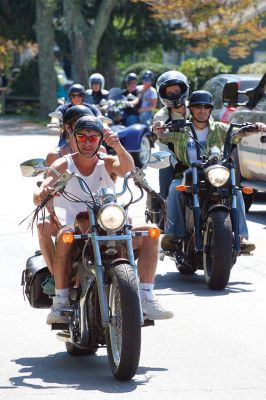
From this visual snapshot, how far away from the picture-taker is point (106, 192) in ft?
23.4

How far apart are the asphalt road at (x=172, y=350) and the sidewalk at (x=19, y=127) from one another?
71.3 ft

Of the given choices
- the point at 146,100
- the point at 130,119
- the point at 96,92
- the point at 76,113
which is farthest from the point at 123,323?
the point at 146,100

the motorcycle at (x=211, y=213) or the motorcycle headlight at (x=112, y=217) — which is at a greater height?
the motorcycle headlight at (x=112, y=217)

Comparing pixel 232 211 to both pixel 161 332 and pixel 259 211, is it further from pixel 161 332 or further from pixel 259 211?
pixel 259 211

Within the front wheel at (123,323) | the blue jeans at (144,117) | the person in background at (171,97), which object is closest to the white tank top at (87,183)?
the front wheel at (123,323)

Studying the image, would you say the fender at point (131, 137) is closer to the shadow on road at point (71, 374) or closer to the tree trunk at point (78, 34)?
the shadow on road at point (71, 374)

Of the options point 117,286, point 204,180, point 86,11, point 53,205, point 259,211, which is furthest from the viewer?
point 86,11

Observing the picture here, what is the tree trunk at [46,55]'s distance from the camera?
39.9m

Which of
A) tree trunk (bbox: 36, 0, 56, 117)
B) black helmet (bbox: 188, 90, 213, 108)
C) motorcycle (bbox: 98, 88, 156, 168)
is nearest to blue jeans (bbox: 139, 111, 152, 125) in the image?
motorcycle (bbox: 98, 88, 156, 168)

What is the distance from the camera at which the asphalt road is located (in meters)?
6.78

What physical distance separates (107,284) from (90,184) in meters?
0.89

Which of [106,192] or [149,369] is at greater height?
[106,192]

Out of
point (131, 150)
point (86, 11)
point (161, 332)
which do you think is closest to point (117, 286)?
point (161, 332)

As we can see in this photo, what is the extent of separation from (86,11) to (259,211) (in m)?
26.5
